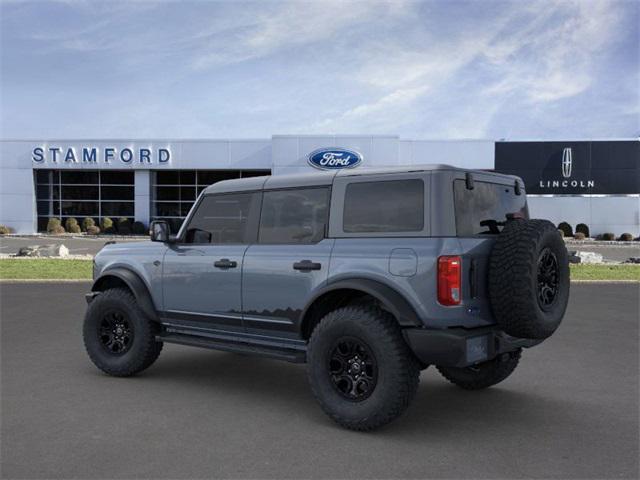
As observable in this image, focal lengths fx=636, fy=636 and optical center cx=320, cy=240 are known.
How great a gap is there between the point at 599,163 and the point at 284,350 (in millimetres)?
40401

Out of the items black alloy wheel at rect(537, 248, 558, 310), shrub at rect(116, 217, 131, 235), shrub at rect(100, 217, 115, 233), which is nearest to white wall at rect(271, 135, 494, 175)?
shrub at rect(116, 217, 131, 235)

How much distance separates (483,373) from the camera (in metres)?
6.07

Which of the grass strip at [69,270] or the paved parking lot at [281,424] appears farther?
the grass strip at [69,270]

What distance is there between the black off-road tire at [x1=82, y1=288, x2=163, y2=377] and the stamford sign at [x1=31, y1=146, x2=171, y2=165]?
36.3 metres

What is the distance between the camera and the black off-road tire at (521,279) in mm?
4742

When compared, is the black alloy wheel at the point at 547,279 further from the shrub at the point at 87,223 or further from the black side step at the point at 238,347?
the shrub at the point at 87,223

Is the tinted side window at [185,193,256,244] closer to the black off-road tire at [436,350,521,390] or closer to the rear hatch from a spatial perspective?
the rear hatch

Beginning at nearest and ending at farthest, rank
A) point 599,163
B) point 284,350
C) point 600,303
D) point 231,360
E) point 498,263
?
point 498,263 → point 284,350 → point 231,360 → point 600,303 → point 599,163

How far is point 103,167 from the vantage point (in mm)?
42344

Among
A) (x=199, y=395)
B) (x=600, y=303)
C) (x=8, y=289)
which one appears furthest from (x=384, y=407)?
(x=8, y=289)

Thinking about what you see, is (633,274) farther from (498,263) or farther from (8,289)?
(8,289)

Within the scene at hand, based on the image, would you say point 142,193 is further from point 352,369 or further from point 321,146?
point 352,369

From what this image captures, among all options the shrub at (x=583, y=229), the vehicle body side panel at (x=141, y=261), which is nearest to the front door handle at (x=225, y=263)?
the vehicle body side panel at (x=141, y=261)

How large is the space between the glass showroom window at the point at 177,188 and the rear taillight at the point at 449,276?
39.4 meters
